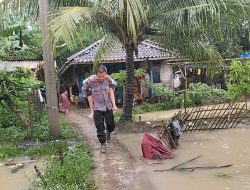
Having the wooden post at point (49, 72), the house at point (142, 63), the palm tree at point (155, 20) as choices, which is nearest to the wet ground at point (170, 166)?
the wooden post at point (49, 72)

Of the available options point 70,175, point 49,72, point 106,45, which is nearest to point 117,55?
point 106,45

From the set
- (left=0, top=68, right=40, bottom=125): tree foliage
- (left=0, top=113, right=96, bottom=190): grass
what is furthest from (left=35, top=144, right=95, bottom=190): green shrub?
(left=0, top=68, right=40, bottom=125): tree foliage

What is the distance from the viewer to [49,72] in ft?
30.7

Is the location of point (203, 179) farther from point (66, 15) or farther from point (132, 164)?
point (66, 15)

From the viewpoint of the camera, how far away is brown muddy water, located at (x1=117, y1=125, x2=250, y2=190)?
617 cm

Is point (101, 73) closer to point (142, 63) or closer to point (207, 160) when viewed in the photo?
point (207, 160)

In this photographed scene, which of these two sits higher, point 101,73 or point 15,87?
point 101,73

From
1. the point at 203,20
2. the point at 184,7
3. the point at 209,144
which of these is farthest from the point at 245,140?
the point at 184,7

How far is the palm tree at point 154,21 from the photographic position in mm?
9430

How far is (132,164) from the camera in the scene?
7.36 metres

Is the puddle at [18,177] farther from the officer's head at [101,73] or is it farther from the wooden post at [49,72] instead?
the officer's head at [101,73]

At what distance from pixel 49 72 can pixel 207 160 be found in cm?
400

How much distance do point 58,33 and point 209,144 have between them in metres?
4.16

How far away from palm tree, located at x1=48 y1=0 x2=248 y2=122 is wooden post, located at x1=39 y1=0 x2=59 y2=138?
0.34m
